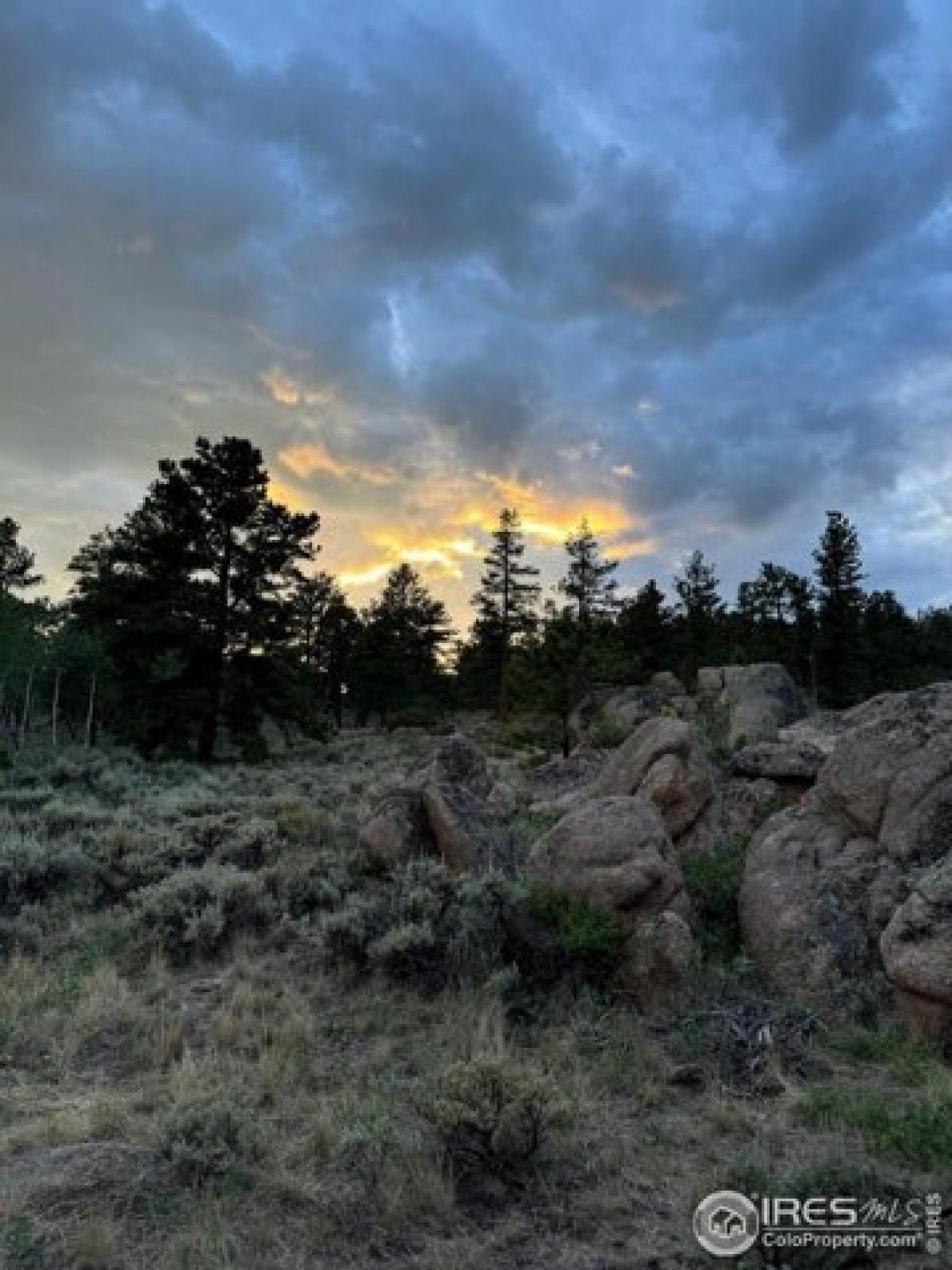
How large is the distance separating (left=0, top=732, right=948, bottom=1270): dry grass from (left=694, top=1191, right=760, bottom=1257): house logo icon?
12cm

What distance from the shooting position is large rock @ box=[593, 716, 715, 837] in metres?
12.7

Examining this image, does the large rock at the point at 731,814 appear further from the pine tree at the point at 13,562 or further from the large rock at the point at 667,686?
the pine tree at the point at 13,562

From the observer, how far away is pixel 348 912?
998 centimetres

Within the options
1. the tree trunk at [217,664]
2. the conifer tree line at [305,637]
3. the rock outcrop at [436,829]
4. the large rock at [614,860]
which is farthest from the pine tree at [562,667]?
the large rock at [614,860]

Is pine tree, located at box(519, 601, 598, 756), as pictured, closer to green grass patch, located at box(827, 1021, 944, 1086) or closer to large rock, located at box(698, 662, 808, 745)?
large rock, located at box(698, 662, 808, 745)

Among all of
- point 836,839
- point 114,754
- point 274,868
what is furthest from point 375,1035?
point 114,754

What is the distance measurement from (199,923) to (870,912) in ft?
23.7

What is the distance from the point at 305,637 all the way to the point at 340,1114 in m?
57.3

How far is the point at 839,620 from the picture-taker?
57812 mm

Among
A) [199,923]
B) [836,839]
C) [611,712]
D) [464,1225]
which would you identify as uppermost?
[611,712]

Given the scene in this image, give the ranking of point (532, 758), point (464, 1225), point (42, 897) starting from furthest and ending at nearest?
point (532, 758) < point (42, 897) < point (464, 1225)

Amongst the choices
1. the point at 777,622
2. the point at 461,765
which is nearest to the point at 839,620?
the point at 777,622

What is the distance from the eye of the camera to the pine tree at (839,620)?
57.0 metres

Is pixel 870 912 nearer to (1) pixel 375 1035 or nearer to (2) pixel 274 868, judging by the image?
(1) pixel 375 1035
